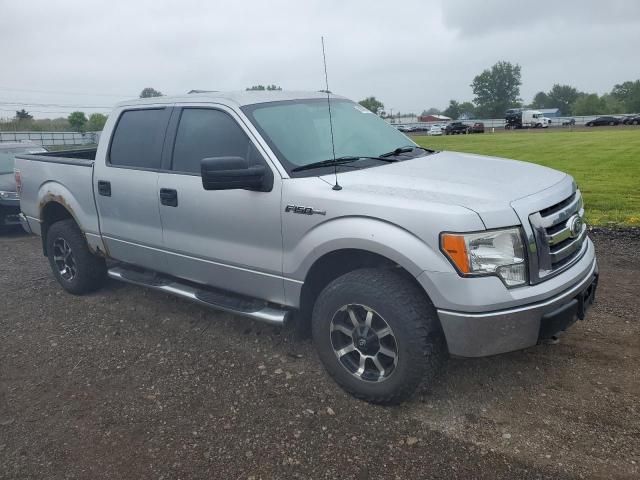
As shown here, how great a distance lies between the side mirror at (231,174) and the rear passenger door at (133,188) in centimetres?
114

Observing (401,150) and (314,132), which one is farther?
(401,150)

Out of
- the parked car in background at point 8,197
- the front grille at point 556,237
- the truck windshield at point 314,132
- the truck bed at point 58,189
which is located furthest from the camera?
the parked car in background at point 8,197

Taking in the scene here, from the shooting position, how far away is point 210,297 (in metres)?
4.20

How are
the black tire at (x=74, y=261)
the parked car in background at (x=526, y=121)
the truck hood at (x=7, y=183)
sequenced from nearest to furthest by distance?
the black tire at (x=74, y=261), the truck hood at (x=7, y=183), the parked car in background at (x=526, y=121)

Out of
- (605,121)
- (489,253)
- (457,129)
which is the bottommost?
(489,253)

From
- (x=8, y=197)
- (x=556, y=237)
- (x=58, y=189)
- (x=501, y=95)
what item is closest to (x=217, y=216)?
(x=556, y=237)

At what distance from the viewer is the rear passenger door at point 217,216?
146 inches

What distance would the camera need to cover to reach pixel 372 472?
2.81 m

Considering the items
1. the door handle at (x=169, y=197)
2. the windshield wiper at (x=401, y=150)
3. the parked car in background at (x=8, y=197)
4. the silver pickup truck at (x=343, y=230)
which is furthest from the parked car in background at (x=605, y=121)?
the door handle at (x=169, y=197)

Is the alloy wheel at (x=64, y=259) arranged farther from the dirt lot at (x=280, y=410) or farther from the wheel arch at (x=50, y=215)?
the dirt lot at (x=280, y=410)

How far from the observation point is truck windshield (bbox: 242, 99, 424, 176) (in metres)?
3.80

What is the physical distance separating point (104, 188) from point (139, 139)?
0.56 metres

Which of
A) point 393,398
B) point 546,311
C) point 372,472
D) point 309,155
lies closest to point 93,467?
point 372,472

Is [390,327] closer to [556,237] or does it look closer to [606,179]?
[556,237]
